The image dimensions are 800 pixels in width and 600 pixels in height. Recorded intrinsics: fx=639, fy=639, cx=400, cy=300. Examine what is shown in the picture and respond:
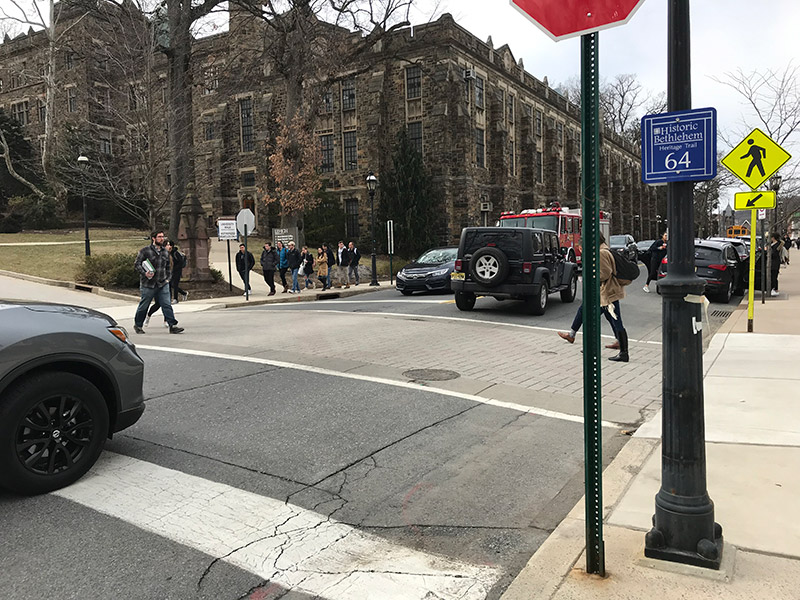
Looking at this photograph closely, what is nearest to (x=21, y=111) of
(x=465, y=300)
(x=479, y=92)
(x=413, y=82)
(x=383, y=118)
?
(x=383, y=118)

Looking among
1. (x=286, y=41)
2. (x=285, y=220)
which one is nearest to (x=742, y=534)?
(x=285, y=220)

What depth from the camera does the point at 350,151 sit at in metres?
43.2

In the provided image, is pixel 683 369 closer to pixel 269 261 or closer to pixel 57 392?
pixel 57 392

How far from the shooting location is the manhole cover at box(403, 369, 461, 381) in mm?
7941

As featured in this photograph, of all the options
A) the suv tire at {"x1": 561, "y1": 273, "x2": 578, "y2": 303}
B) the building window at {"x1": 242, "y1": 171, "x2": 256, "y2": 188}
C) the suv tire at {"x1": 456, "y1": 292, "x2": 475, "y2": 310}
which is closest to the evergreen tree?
Answer: the building window at {"x1": 242, "y1": 171, "x2": 256, "y2": 188}

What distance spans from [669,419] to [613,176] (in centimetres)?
7905

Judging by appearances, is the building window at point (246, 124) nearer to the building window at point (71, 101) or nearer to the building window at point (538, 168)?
the building window at point (71, 101)

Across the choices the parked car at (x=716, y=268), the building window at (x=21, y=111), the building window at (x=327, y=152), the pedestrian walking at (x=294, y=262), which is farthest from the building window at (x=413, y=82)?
the building window at (x=21, y=111)

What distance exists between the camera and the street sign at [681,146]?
295 centimetres

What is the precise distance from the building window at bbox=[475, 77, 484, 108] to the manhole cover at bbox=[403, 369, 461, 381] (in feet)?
123

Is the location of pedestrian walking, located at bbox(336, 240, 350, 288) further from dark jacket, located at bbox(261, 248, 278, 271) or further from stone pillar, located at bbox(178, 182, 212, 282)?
stone pillar, located at bbox(178, 182, 212, 282)

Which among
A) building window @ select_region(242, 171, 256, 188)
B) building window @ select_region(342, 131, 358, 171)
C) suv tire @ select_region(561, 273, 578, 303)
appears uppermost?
building window @ select_region(342, 131, 358, 171)

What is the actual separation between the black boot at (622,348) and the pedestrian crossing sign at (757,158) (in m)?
3.81

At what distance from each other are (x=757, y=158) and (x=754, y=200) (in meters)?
1.15
